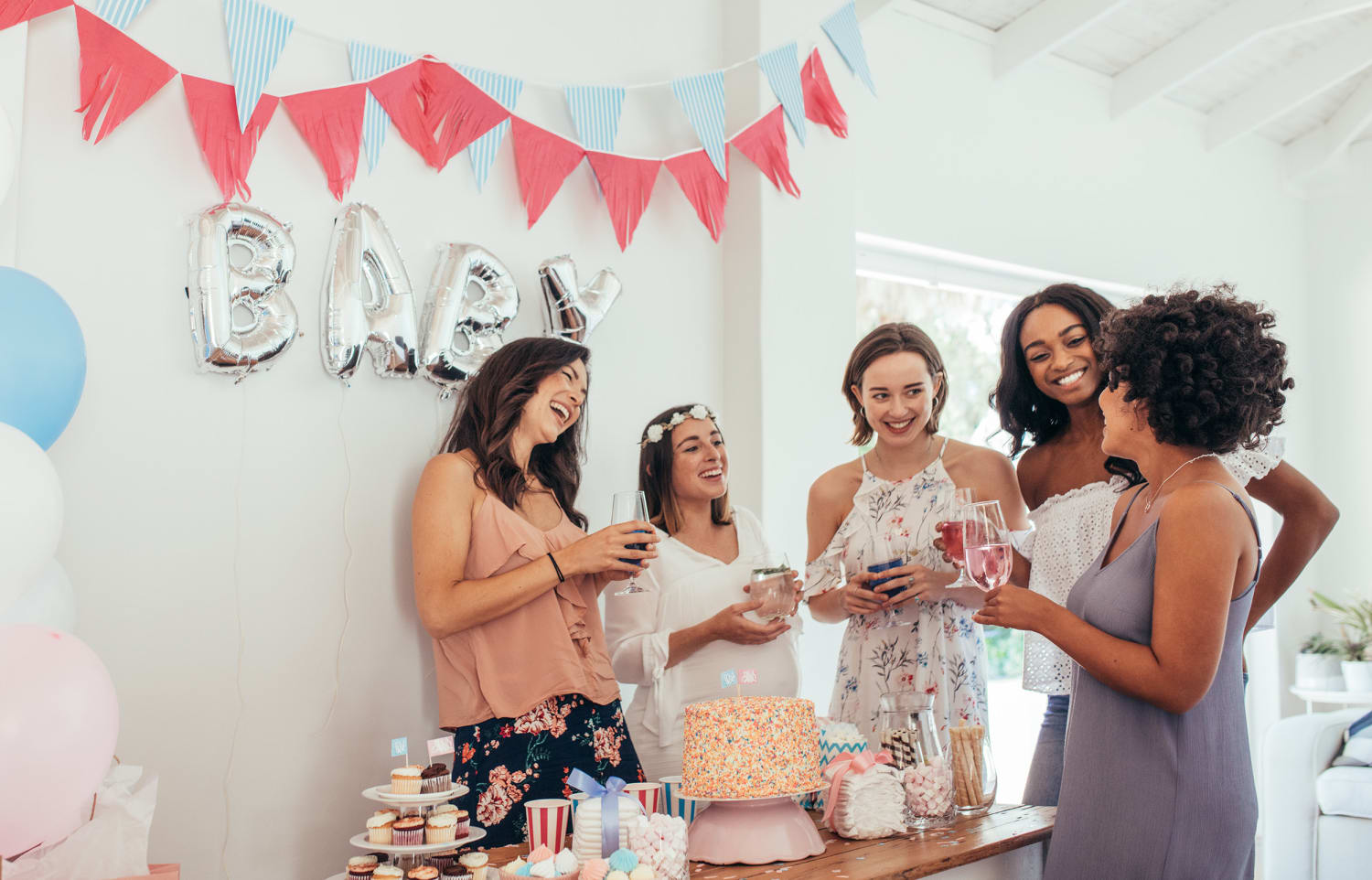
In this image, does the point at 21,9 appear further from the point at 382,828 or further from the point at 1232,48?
the point at 1232,48

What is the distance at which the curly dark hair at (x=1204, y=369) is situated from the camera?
5.02ft

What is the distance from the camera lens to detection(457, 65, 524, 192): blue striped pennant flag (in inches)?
A: 104

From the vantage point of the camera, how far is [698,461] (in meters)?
2.46

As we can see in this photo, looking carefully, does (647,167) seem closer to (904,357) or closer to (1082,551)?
(904,357)

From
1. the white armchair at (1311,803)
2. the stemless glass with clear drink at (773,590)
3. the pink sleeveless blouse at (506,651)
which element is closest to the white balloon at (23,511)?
the pink sleeveless blouse at (506,651)

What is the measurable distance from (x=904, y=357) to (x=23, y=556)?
1.76 m

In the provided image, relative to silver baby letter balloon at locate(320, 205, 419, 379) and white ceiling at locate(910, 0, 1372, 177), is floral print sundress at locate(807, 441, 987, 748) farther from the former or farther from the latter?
white ceiling at locate(910, 0, 1372, 177)

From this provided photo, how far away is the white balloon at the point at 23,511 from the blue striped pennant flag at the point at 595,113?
163 centimetres

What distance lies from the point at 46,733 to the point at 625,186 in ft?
6.55

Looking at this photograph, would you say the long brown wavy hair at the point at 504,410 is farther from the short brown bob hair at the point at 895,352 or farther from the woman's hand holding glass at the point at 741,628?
the short brown bob hair at the point at 895,352

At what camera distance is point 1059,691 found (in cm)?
221

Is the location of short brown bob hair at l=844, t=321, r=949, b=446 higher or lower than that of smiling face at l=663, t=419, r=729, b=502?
higher

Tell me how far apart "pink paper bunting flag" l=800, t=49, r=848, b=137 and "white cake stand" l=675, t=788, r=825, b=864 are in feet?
7.34

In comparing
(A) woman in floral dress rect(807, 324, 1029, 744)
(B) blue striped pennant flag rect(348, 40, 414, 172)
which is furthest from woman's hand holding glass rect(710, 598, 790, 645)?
(B) blue striped pennant flag rect(348, 40, 414, 172)
